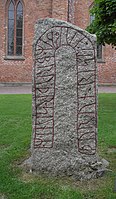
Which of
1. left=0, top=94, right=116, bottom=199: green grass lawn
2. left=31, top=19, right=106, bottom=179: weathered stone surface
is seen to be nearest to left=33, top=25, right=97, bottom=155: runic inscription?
left=31, top=19, right=106, bottom=179: weathered stone surface

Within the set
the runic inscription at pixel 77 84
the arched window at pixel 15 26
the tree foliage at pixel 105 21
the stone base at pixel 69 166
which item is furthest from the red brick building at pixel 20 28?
the stone base at pixel 69 166

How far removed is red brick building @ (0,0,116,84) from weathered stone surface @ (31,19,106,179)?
1905cm

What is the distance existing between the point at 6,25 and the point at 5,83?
13.8 ft

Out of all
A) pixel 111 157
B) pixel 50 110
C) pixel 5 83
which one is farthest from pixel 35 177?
pixel 5 83

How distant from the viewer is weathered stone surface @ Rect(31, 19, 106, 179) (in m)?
4.57

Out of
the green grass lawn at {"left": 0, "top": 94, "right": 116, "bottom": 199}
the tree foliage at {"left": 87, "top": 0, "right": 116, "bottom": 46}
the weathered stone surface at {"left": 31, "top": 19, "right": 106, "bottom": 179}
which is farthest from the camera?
the tree foliage at {"left": 87, "top": 0, "right": 116, "bottom": 46}

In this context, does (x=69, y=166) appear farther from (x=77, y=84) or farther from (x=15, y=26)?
(x=15, y=26)

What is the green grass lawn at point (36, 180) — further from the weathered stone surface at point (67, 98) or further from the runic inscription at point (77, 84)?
the runic inscription at point (77, 84)

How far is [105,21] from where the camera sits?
10625mm

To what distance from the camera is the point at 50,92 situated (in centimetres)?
461

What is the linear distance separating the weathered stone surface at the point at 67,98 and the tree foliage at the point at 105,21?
5573 mm

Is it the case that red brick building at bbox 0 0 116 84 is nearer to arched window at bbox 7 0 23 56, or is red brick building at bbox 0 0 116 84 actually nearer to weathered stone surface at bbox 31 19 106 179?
arched window at bbox 7 0 23 56

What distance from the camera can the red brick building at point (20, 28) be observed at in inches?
921

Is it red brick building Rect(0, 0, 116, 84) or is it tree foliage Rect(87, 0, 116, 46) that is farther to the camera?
red brick building Rect(0, 0, 116, 84)
